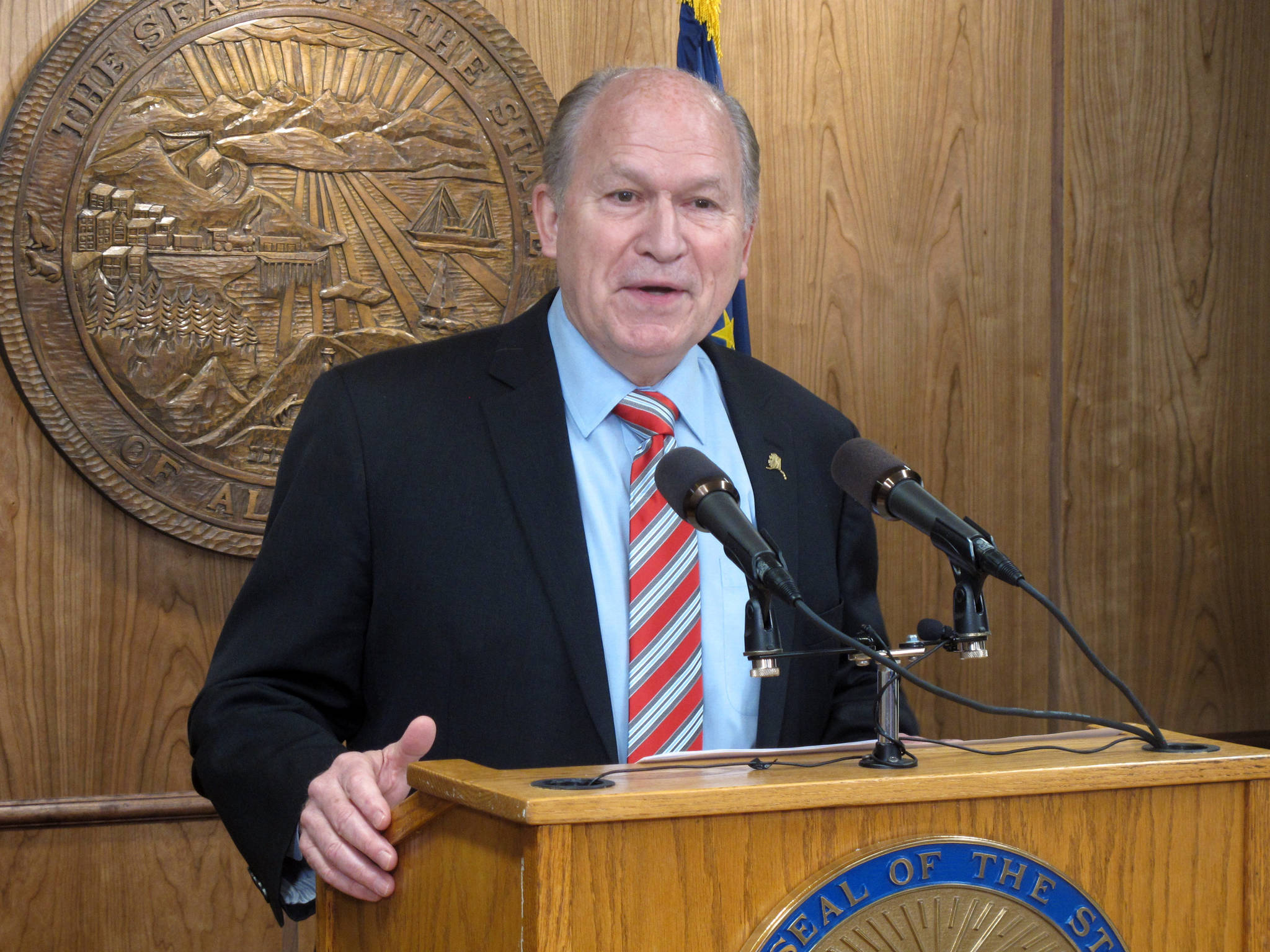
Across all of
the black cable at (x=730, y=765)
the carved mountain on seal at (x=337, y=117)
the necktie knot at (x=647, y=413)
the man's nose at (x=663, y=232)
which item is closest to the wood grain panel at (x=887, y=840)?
the black cable at (x=730, y=765)

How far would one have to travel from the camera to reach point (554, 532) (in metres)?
1.66

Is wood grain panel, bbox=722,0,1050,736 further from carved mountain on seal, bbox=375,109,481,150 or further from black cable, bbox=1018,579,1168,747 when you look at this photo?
black cable, bbox=1018,579,1168,747

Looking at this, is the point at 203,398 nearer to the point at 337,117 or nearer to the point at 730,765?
the point at 337,117

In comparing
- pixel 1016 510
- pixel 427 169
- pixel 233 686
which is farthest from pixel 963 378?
pixel 233 686

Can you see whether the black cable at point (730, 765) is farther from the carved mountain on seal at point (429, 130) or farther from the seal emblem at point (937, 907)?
the carved mountain on seal at point (429, 130)

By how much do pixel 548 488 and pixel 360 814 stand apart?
577 mm

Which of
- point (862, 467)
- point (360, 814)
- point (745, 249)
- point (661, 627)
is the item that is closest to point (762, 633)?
point (862, 467)

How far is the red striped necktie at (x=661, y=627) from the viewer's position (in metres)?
1.58

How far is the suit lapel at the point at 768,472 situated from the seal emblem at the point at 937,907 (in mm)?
623

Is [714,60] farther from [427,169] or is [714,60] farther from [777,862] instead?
[777,862]

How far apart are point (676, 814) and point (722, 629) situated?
731mm

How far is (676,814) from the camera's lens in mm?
955

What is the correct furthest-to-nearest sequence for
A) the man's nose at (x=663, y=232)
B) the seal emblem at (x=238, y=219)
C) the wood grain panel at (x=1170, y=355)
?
the wood grain panel at (x=1170, y=355) < the seal emblem at (x=238, y=219) < the man's nose at (x=663, y=232)

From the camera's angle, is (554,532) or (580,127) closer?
(554,532)
